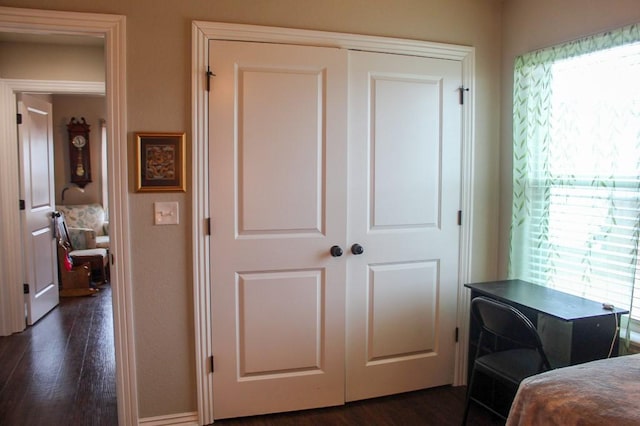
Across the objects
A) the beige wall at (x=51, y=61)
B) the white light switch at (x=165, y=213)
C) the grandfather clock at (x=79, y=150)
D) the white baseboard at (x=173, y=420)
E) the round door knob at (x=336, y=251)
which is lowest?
the white baseboard at (x=173, y=420)

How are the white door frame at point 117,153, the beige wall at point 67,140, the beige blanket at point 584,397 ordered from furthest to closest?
the beige wall at point 67,140 < the white door frame at point 117,153 < the beige blanket at point 584,397

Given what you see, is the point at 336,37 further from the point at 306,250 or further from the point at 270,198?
the point at 306,250

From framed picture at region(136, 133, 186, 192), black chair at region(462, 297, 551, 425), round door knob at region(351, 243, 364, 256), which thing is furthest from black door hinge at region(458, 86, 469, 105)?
framed picture at region(136, 133, 186, 192)

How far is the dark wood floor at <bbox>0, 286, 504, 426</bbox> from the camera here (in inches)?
101

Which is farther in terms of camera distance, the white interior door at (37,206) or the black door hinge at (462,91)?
the white interior door at (37,206)

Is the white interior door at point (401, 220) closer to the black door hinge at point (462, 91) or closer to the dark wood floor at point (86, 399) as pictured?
the black door hinge at point (462, 91)

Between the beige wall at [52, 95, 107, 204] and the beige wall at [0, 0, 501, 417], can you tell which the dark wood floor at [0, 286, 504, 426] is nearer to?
the beige wall at [0, 0, 501, 417]

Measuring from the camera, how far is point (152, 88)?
2.32 metres

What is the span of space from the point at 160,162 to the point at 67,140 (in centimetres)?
483

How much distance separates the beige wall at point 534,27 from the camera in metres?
2.26

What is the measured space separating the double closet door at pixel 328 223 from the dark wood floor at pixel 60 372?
2.85 feet

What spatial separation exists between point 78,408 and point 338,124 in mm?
2250

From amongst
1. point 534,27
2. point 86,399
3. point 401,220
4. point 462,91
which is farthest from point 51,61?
point 534,27

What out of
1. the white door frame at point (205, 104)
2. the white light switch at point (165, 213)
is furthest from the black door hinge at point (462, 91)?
the white light switch at point (165, 213)
